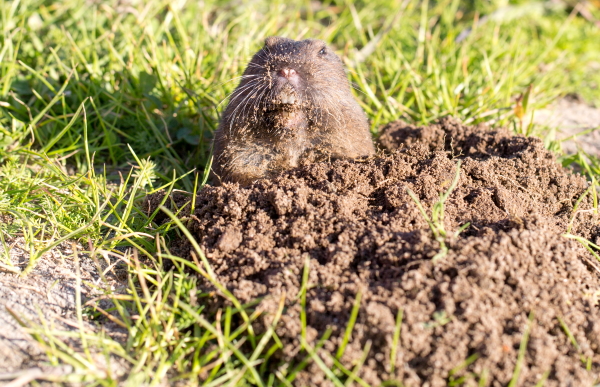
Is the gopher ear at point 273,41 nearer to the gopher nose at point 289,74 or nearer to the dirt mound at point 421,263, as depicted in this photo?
the gopher nose at point 289,74

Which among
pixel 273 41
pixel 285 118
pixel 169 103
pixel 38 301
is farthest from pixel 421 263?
pixel 169 103

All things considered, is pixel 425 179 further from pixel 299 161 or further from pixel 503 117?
pixel 503 117

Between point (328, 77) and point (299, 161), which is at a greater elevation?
point (328, 77)

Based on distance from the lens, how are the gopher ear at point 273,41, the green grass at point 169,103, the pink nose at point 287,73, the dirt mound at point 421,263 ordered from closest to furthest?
Result: the dirt mound at point 421,263, the green grass at point 169,103, the pink nose at point 287,73, the gopher ear at point 273,41

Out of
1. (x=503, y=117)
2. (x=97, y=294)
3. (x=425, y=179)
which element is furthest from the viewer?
(x=503, y=117)

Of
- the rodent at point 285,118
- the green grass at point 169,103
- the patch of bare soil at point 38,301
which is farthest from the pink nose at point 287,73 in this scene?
the patch of bare soil at point 38,301

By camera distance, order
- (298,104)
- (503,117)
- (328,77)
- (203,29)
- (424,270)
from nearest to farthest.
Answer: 1. (424,270)
2. (298,104)
3. (328,77)
4. (503,117)
5. (203,29)

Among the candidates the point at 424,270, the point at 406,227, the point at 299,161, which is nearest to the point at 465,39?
the point at 299,161
